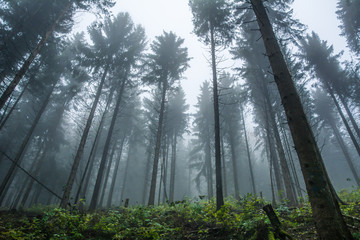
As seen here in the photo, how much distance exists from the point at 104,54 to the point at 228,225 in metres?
14.6

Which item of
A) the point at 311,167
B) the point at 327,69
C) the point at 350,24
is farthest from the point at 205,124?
the point at 311,167

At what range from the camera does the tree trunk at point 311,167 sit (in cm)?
234

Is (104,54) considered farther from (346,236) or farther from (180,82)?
(346,236)

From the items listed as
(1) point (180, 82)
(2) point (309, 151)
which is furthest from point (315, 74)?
(2) point (309, 151)

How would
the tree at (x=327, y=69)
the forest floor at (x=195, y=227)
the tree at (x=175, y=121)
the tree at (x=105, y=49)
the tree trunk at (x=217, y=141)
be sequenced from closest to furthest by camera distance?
the forest floor at (x=195, y=227), the tree trunk at (x=217, y=141), the tree at (x=105, y=49), the tree at (x=327, y=69), the tree at (x=175, y=121)

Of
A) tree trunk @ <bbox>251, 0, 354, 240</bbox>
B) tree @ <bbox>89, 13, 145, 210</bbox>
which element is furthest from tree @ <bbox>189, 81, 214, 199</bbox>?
tree trunk @ <bbox>251, 0, 354, 240</bbox>

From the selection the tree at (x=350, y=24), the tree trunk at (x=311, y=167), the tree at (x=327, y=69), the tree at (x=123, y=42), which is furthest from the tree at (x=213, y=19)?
the tree at (x=350, y=24)

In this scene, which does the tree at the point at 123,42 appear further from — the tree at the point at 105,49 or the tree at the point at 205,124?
the tree at the point at 205,124

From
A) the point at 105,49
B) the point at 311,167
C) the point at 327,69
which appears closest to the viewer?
the point at 311,167

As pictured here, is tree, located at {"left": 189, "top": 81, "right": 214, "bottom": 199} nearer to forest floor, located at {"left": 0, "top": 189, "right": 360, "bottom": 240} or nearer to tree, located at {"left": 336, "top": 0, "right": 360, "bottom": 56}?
tree, located at {"left": 336, "top": 0, "right": 360, "bottom": 56}

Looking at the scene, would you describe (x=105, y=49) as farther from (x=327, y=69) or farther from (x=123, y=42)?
(x=327, y=69)

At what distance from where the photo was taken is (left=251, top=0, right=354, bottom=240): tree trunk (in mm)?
2336

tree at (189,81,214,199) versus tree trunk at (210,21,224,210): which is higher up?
tree at (189,81,214,199)

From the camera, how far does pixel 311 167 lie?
279 cm
